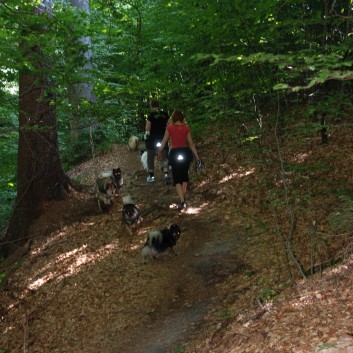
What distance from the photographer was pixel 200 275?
618 cm

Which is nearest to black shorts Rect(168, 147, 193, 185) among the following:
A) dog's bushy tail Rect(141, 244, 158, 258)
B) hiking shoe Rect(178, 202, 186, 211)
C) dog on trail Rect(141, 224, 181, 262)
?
hiking shoe Rect(178, 202, 186, 211)

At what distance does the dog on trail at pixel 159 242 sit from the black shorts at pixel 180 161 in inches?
54.7

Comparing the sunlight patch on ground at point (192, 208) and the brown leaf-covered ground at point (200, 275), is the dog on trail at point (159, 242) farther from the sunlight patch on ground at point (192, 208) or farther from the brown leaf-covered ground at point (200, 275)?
the sunlight patch on ground at point (192, 208)

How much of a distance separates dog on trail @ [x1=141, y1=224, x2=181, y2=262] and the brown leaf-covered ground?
7.8 inches

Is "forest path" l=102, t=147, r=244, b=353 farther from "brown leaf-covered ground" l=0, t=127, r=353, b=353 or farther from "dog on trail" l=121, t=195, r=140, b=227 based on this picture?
"dog on trail" l=121, t=195, r=140, b=227

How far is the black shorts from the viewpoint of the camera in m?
7.71

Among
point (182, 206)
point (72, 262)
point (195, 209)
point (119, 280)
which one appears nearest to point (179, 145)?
point (182, 206)

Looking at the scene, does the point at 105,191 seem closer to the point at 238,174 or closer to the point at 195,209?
the point at 195,209

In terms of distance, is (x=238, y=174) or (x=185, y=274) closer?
(x=185, y=274)

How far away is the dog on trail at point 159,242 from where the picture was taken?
21.9ft

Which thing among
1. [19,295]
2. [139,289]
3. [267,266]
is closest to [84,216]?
[19,295]

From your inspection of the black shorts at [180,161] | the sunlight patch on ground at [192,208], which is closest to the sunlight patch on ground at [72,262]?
the sunlight patch on ground at [192,208]

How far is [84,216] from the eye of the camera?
350 inches

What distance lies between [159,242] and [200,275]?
984 mm
